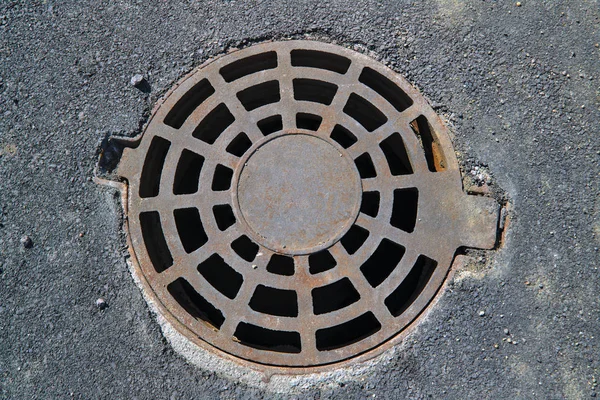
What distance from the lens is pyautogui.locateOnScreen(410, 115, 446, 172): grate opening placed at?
195cm

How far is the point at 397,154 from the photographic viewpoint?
2.17m

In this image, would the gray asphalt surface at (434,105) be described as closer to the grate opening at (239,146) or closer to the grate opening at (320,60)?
the grate opening at (320,60)

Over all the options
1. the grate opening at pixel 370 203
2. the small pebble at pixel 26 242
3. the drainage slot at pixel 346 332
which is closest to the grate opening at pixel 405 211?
the grate opening at pixel 370 203

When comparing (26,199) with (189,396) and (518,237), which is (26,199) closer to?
(189,396)

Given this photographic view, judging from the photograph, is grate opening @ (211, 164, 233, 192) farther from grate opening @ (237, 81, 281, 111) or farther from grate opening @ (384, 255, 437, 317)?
grate opening @ (384, 255, 437, 317)

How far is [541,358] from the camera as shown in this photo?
177cm

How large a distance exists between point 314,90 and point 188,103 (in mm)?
515

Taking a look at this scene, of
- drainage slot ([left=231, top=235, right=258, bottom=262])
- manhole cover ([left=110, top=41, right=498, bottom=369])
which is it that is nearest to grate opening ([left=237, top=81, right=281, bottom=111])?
manhole cover ([left=110, top=41, right=498, bottom=369])

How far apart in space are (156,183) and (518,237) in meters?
1.42

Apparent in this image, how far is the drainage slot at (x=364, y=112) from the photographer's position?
6.63ft

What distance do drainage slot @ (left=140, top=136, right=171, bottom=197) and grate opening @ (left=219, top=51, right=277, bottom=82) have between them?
1.21 ft

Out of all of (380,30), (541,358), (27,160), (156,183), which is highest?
(380,30)

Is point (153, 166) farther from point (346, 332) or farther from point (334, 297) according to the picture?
point (346, 332)

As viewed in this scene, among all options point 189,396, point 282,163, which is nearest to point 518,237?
point 282,163
